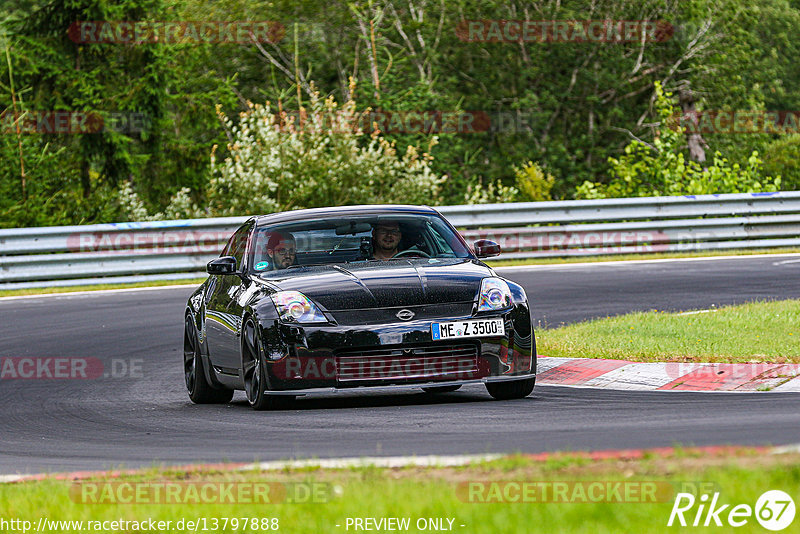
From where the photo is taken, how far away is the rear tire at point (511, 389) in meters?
9.13

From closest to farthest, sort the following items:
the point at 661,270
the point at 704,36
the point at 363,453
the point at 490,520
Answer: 1. the point at 490,520
2. the point at 363,453
3. the point at 661,270
4. the point at 704,36

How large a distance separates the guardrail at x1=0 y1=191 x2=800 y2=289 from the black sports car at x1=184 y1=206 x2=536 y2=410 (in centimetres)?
1013

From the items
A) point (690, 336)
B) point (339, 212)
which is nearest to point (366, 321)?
point (339, 212)

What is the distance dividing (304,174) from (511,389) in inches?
573

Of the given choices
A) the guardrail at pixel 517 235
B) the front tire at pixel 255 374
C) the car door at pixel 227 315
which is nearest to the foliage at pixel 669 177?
the guardrail at pixel 517 235

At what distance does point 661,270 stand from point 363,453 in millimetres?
12971

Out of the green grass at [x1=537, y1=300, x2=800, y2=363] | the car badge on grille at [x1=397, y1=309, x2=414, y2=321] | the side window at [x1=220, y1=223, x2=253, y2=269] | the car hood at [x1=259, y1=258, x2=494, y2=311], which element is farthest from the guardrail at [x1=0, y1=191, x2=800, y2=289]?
the car badge on grille at [x1=397, y1=309, x2=414, y2=321]

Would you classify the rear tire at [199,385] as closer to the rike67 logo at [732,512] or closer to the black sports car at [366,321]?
the black sports car at [366,321]

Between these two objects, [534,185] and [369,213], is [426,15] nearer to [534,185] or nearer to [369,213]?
[534,185]

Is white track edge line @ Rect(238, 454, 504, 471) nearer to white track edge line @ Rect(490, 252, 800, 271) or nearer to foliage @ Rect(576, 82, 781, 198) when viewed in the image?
white track edge line @ Rect(490, 252, 800, 271)

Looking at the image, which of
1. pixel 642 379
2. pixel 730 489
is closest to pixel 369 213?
pixel 642 379

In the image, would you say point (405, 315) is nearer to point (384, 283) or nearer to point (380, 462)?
point (384, 283)

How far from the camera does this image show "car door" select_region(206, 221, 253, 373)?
9484 millimetres

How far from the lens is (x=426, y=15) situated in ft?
124
